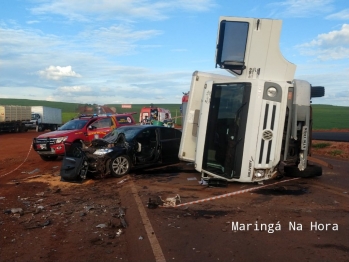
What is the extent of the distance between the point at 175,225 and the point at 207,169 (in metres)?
2.72

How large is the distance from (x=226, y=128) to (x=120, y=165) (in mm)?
A: 3581

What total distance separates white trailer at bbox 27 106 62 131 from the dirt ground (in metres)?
36.3

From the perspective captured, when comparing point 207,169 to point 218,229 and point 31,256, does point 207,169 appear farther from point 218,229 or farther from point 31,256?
point 31,256

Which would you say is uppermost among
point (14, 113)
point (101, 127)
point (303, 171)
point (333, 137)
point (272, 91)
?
point (272, 91)

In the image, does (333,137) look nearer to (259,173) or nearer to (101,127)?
(101,127)

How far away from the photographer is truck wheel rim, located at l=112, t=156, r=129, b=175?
1042 centimetres

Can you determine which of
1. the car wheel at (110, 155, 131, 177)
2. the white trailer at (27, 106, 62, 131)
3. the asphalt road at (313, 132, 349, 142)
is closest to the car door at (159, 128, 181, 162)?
the car wheel at (110, 155, 131, 177)

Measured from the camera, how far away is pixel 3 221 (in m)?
6.58

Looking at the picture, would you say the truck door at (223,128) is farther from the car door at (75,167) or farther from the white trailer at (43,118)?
the white trailer at (43,118)

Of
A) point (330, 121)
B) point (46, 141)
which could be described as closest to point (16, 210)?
point (46, 141)

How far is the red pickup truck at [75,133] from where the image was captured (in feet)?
48.1

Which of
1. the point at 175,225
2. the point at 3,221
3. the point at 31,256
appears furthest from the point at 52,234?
the point at 175,225

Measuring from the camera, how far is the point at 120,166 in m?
10.5

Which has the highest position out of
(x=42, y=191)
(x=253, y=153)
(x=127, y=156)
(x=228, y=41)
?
(x=228, y=41)
